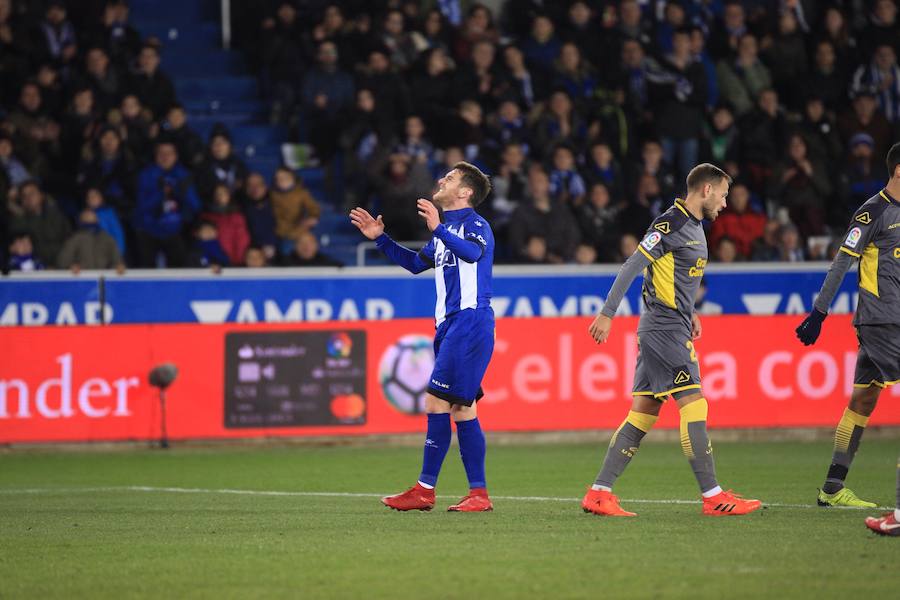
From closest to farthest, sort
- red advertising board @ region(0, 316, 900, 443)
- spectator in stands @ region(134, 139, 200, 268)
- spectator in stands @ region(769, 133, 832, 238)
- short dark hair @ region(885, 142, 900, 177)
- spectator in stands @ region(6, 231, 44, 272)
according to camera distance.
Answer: short dark hair @ region(885, 142, 900, 177)
red advertising board @ region(0, 316, 900, 443)
spectator in stands @ region(6, 231, 44, 272)
spectator in stands @ region(134, 139, 200, 268)
spectator in stands @ region(769, 133, 832, 238)

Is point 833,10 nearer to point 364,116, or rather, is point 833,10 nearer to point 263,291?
point 364,116

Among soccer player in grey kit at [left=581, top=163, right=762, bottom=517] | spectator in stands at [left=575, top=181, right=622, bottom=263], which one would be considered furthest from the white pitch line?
spectator in stands at [left=575, top=181, right=622, bottom=263]

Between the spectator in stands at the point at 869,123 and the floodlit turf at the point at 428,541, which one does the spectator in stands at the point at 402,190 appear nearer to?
the floodlit turf at the point at 428,541

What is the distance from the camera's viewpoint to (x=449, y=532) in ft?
31.2

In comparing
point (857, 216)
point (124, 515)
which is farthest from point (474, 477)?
point (857, 216)

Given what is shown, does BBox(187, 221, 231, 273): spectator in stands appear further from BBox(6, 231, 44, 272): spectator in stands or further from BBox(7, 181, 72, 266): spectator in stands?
BBox(6, 231, 44, 272): spectator in stands

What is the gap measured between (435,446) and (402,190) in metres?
10.4

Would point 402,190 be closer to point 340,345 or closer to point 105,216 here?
point 340,345

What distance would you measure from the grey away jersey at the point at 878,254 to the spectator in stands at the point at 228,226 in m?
11.0

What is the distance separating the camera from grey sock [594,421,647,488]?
33.9 feet

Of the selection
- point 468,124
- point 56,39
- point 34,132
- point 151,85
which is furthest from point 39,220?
point 468,124

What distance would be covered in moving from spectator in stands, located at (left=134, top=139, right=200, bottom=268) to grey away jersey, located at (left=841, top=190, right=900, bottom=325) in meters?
11.2

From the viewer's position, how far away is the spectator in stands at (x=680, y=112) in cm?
2306

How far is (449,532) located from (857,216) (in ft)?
11.8
